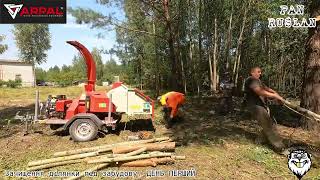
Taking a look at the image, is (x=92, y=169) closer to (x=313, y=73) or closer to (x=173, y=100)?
(x=173, y=100)

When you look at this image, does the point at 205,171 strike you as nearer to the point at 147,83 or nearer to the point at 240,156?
the point at 240,156

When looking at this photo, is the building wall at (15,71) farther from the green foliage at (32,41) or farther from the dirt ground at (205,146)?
the dirt ground at (205,146)

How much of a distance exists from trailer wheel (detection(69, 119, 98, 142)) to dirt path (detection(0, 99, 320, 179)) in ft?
0.69

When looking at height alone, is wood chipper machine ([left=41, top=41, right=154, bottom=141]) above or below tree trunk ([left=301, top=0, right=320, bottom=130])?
below

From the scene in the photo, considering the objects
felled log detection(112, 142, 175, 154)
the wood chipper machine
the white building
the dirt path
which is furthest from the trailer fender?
the white building

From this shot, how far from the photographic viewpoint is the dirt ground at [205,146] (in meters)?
7.60

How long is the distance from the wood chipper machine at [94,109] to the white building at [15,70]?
67824 millimetres

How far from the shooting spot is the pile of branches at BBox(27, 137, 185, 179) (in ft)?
25.3

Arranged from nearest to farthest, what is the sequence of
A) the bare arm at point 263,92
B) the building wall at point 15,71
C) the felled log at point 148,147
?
the felled log at point 148,147 < the bare arm at point 263,92 < the building wall at point 15,71

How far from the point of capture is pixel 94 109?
34.4 feet

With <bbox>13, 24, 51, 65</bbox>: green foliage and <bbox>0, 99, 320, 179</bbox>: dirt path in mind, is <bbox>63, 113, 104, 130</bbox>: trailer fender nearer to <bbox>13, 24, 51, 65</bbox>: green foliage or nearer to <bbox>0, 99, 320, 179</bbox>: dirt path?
<bbox>0, 99, 320, 179</bbox>: dirt path

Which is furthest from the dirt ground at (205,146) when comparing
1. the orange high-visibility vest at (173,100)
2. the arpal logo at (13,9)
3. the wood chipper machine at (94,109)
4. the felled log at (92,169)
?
the arpal logo at (13,9)

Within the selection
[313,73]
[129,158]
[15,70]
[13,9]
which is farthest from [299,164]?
[15,70]

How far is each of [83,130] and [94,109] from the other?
63 centimetres
